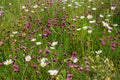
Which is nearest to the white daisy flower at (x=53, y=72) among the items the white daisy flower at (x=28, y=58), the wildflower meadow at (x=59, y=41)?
the wildflower meadow at (x=59, y=41)

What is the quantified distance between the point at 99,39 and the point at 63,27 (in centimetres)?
61

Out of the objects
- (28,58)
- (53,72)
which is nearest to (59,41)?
(28,58)

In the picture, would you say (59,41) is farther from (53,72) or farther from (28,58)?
(53,72)

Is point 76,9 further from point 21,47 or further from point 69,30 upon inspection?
point 21,47

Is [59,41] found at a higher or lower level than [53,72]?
lower

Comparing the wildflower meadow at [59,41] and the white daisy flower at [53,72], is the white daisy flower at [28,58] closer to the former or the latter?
the wildflower meadow at [59,41]

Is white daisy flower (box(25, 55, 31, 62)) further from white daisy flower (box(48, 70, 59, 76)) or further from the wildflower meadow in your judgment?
white daisy flower (box(48, 70, 59, 76))

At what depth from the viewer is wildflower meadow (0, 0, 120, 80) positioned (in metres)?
3.00

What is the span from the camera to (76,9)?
15.7 feet

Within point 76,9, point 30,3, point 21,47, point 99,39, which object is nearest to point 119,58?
point 99,39

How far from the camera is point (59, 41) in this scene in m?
3.89

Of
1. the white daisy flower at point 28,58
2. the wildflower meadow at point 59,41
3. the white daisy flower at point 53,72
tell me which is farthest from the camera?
the white daisy flower at point 28,58

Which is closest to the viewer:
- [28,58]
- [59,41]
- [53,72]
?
[53,72]

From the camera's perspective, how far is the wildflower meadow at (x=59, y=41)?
9.85 feet
